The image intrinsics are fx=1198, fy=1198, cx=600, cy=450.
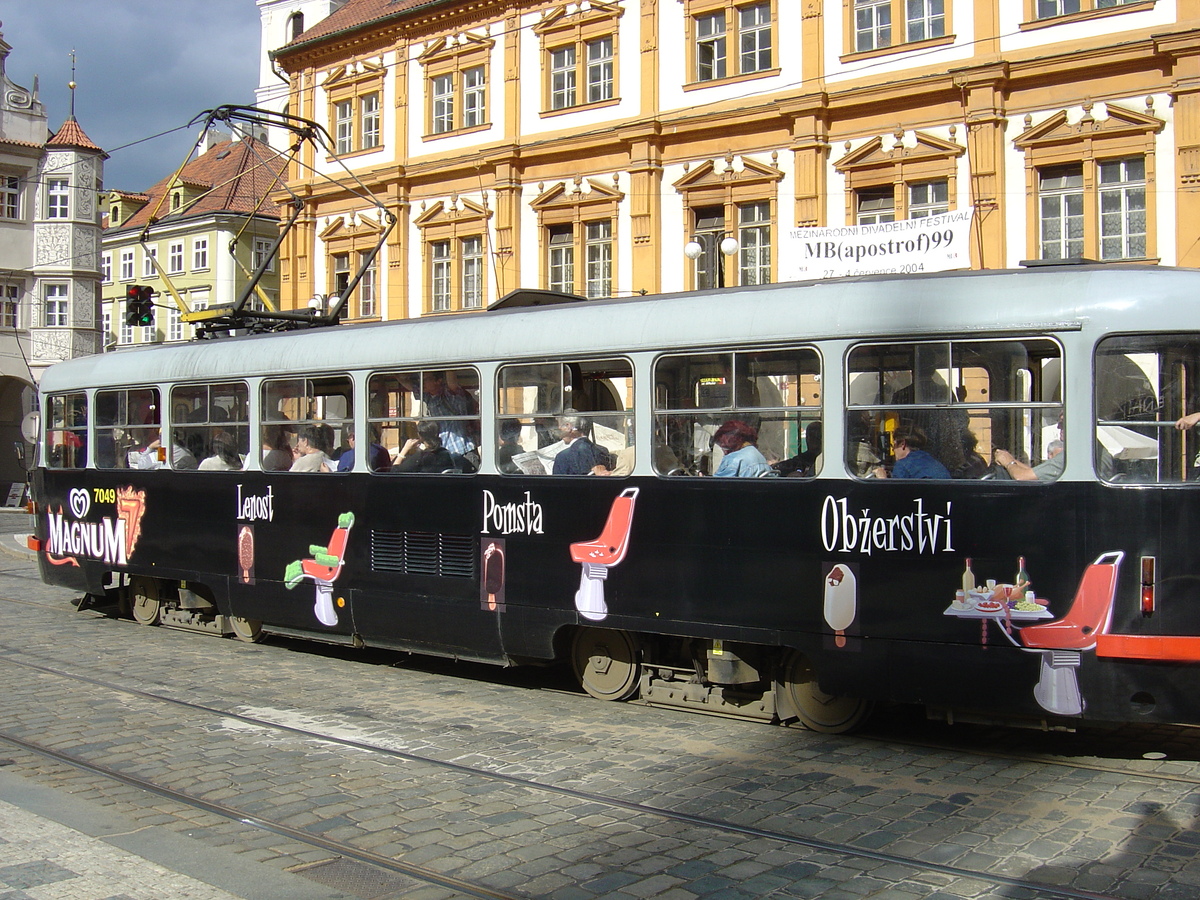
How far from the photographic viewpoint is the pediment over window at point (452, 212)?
26.0 m

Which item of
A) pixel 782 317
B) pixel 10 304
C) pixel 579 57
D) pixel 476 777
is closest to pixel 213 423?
pixel 476 777

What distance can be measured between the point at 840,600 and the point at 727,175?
16.3 meters

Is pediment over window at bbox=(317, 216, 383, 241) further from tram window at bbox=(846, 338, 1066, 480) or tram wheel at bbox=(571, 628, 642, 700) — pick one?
tram window at bbox=(846, 338, 1066, 480)

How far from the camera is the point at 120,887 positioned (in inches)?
197

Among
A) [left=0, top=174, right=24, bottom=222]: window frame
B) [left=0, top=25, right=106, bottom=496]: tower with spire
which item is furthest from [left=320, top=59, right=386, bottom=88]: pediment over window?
[left=0, top=174, right=24, bottom=222]: window frame

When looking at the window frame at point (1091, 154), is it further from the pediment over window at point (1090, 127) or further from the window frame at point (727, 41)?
the window frame at point (727, 41)

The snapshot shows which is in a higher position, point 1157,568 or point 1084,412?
point 1084,412

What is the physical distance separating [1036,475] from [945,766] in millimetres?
1772

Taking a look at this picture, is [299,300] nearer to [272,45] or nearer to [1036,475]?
[272,45]

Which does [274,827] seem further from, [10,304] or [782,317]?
[10,304]

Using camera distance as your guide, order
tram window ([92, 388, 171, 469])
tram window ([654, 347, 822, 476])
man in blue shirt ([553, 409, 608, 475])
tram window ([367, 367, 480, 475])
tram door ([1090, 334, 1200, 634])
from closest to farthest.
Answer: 1. tram door ([1090, 334, 1200, 634])
2. tram window ([654, 347, 822, 476])
3. man in blue shirt ([553, 409, 608, 475])
4. tram window ([367, 367, 480, 475])
5. tram window ([92, 388, 171, 469])

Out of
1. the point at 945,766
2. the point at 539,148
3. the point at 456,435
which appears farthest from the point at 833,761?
the point at 539,148

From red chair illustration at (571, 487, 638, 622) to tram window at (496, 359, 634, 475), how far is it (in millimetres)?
247

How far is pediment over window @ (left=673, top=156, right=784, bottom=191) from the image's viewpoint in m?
21.8
